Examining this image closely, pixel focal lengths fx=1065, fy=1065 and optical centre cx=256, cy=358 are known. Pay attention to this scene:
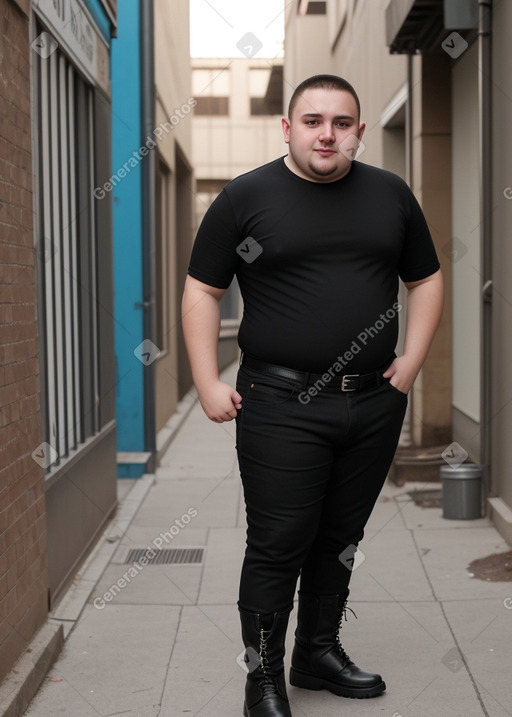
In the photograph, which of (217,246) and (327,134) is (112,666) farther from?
(327,134)

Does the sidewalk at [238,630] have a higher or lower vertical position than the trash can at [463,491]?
lower

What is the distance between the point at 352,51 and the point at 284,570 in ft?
32.9

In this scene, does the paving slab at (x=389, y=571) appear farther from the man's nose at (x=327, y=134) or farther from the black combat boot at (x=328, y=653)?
the man's nose at (x=327, y=134)

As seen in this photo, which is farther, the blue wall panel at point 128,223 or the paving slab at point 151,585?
the blue wall panel at point 128,223

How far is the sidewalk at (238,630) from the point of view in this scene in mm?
3432

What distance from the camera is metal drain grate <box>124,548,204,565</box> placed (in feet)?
17.5

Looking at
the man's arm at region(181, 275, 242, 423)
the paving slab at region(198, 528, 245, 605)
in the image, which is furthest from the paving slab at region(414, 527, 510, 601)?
the man's arm at region(181, 275, 242, 423)

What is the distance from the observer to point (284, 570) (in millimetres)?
3154

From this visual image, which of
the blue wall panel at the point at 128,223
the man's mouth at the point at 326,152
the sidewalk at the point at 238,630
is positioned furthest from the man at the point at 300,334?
the blue wall panel at the point at 128,223

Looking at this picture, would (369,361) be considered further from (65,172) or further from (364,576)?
(65,172)

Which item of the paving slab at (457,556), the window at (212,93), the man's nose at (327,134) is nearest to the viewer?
the man's nose at (327,134)

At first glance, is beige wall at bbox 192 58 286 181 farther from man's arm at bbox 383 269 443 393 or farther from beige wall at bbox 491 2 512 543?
man's arm at bbox 383 269 443 393

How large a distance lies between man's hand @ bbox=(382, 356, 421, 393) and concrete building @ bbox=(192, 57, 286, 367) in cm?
2491

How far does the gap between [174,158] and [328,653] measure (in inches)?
386
